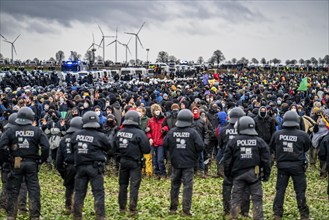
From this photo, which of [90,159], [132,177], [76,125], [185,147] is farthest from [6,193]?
[185,147]

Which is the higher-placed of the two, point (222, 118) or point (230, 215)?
point (222, 118)

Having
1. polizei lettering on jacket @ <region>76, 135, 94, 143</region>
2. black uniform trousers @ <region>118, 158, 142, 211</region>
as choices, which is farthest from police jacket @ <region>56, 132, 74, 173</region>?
black uniform trousers @ <region>118, 158, 142, 211</region>

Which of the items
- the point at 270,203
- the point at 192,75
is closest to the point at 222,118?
the point at 270,203

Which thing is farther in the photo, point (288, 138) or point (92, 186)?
point (288, 138)

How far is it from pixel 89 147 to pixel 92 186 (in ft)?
2.77

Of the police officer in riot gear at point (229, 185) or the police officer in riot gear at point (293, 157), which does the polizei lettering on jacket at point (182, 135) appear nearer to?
the police officer in riot gear at point (229, 185)

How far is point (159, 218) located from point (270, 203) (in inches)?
157

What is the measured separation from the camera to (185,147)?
1362 centimetres

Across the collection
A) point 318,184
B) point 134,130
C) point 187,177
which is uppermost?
point 134,130

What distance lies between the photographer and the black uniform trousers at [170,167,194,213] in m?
13.5

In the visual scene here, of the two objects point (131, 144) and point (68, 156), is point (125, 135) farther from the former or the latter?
point (68, 156)

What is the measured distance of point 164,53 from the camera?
157 m

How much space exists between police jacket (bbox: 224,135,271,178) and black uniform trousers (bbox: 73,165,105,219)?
280 centimetres

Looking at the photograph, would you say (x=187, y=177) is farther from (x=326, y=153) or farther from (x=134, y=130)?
(x=326, y=153)
